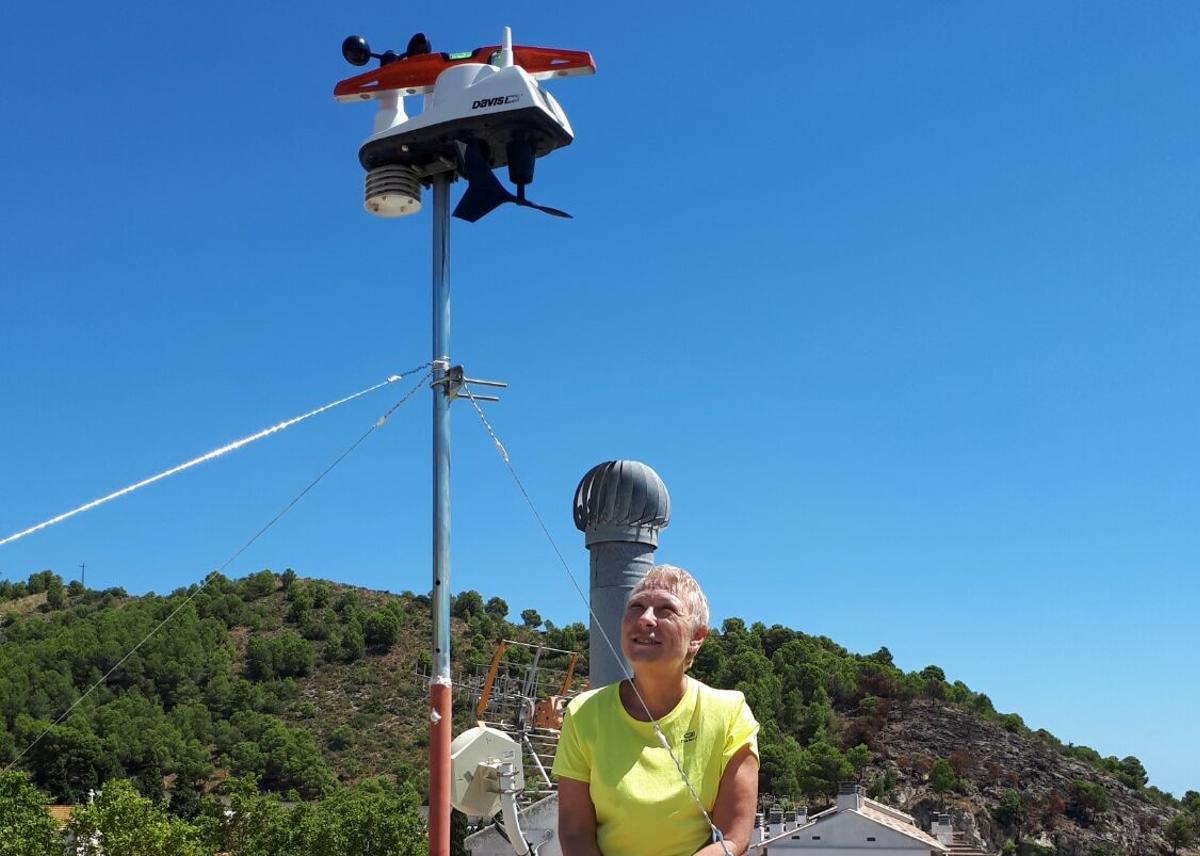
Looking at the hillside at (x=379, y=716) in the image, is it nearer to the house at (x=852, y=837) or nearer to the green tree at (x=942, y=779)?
the green tree at (x=942, y=779)

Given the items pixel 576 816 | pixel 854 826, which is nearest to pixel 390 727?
pixel 854 826

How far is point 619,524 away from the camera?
32.7 feet

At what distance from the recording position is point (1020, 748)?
4395 inches

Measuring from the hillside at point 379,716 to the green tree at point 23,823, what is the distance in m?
32.8

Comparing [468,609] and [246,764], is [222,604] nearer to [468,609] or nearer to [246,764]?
[468,609]

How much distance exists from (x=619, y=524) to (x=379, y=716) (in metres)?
96.5

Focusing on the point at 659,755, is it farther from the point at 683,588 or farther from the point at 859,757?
the point at 859,757

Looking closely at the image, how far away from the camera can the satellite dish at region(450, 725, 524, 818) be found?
9578 millimetres

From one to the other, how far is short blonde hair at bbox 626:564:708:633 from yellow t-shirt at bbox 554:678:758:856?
21 centimetres

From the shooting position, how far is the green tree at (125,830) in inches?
1628

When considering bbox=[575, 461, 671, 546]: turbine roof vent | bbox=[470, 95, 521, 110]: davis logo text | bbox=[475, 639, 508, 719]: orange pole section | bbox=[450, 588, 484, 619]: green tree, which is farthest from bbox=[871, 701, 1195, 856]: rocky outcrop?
bbox=[470, 95, 521, 110]: davis logo text

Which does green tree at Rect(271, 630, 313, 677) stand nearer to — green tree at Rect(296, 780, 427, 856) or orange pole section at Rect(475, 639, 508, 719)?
green tree at Rect(296, 780, 427, 856)

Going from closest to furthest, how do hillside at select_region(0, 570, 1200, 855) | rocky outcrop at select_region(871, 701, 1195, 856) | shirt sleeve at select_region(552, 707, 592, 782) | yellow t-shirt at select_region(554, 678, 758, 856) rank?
yellow t-shirt at select_region(554, 678, 758, 856)
shirt sleeve at select_region(552, 707, 592, 782)
hillside at select_region(0, 570, 1200, 855)
rocky outcrop at select_region(871, 701, 1195, 856)

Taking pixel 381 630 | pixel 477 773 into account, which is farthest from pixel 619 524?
pixel 381 630
